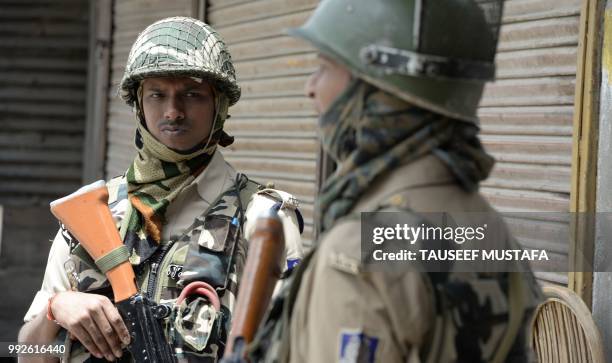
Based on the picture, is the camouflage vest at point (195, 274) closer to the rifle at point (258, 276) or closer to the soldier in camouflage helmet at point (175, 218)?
the soldier in camouflage helmet at point (175, 218)

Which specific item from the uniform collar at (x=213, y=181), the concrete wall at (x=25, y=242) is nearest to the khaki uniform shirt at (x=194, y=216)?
the uniform collar at (x=213, y=181)

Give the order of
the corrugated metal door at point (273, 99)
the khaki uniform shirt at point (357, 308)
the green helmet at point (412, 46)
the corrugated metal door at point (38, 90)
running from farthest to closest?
the corrugated metal door at point (38, 90), the corrugated metal door at point (273, 99), the green helmet at point (412, 46), the khaki uniform shirt at point (357, 308)

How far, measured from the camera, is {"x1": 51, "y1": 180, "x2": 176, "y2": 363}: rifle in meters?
2.53

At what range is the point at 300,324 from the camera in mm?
1629

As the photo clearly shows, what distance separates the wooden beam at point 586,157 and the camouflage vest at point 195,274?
4.21 ft

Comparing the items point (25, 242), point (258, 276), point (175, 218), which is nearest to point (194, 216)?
point (175, 218)

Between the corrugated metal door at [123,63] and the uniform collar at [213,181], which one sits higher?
the corrugated metal door at [123,63]

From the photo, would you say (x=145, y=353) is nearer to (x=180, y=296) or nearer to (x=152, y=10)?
(x=180, y=296)

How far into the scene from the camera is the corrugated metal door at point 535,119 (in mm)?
3547

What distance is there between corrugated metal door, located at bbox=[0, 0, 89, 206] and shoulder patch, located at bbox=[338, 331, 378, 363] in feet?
25.9

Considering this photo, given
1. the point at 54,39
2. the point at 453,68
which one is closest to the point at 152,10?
the point at 54,39

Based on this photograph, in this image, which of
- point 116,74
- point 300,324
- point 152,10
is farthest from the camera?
point 116,74

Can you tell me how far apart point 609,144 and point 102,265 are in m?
1.77

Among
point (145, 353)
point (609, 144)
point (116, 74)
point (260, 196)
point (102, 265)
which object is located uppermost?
point (116, 74)
